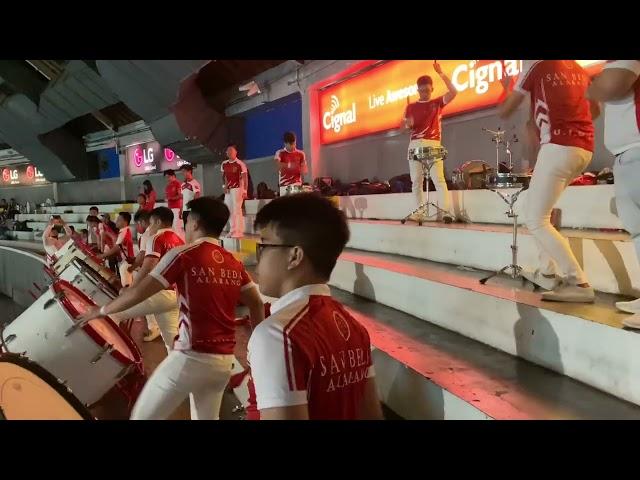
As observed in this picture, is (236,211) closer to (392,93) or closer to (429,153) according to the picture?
(392,93)

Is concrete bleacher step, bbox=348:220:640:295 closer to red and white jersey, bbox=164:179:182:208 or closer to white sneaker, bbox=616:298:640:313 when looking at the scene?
white sneaker, bbox=616:298:640:313

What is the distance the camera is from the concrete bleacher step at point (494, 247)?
316 centimetres

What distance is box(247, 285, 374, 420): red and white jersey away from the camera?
1179 mm

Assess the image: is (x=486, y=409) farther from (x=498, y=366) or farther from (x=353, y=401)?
(x=353, y=401)

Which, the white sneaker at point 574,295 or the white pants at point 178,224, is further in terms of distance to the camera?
the white pants at point 178,224

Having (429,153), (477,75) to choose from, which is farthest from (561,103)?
(477,75)

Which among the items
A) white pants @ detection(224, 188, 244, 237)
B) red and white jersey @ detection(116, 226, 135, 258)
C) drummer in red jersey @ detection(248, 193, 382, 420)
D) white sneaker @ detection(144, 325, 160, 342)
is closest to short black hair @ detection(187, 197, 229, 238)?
drummer in red jersey @ detection(248, 193, 382, 420)

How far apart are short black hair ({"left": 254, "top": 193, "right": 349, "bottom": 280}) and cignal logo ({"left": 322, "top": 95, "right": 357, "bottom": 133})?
923 cm

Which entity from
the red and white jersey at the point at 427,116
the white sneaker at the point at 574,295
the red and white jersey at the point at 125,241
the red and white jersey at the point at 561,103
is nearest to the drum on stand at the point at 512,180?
the red and white jersey at the point at 561,103

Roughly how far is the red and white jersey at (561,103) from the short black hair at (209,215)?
1864mm

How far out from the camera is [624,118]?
95.4 inches

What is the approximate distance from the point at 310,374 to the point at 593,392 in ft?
5.83

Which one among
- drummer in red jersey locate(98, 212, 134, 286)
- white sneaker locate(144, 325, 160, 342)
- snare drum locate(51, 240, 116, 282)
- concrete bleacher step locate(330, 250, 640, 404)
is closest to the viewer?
concrete bleacher step locate(330, 250, 640, 404)

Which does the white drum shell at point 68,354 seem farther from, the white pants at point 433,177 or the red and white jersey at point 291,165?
the red and white jersey at point 291,165
